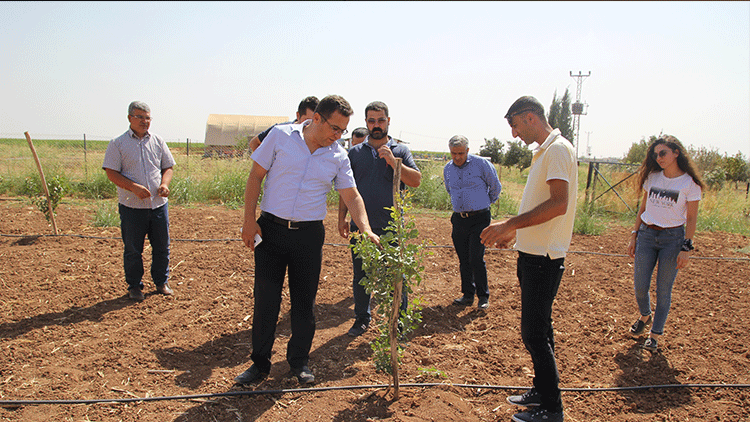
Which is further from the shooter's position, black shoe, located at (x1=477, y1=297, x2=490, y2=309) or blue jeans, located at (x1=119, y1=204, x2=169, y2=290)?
black shoe, located at (x1=477, y1=297, x2=490, y2=309)

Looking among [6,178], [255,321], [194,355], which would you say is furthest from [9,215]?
[255,321]

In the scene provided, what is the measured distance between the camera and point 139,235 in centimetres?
436

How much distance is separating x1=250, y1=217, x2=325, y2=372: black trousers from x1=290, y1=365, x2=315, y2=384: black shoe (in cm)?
18

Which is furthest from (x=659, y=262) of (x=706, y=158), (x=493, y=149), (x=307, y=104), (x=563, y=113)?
(x=563, y=113)

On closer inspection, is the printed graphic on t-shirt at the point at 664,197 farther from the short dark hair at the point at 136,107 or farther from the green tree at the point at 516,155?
the green tree at the point at 516,155

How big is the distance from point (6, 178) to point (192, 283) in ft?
30.0

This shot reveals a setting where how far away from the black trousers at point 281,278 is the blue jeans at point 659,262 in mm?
2761

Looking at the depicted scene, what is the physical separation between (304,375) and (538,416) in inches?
59.9

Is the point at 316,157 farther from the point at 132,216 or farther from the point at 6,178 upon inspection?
the point at 6,178

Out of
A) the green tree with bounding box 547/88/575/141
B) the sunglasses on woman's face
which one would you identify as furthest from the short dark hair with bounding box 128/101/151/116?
the green tree with bounding box 547/88/575/141

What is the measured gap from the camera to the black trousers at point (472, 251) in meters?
4.56

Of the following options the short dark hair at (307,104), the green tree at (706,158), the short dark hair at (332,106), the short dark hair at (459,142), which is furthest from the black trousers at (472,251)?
the green tree at (706,158)

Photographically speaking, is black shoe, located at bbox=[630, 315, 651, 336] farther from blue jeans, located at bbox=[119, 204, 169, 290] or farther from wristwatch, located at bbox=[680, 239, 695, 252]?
blue jeans, located at bbox=[119, 204, 169, 290]

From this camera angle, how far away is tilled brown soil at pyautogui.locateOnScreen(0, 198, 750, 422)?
9.08 ft
